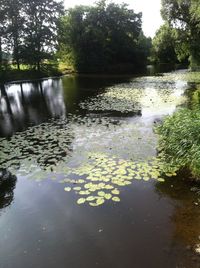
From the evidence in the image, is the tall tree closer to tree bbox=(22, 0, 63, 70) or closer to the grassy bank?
tree bbox=(22, 0, 63, 70)

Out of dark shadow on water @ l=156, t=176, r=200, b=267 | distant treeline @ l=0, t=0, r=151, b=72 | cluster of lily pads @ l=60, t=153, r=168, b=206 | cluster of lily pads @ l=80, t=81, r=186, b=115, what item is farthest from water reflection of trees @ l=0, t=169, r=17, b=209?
distant treeline @ l=0, t=0, r=151, b=72

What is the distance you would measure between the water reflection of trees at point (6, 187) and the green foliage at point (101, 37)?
40098 millimetres

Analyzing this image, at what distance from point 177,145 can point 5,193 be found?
205 inches

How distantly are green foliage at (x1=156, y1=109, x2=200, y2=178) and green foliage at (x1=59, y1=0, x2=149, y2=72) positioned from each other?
39415mm

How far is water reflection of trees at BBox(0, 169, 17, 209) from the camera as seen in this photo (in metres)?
6.83

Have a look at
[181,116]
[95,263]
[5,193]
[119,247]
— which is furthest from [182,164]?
[5,193]

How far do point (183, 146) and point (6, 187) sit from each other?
17.3 ft

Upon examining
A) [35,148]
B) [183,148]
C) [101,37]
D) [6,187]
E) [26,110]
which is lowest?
[26,110]

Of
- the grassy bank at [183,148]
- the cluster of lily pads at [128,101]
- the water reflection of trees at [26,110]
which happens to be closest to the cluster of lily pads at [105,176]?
the grassy bank at [183,148]

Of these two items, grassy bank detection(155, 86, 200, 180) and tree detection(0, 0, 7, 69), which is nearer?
grassy bank detection(155, 86, 200, 180)

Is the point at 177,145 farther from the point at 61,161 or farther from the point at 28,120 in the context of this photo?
the point at 28,120

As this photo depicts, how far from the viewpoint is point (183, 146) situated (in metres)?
8.23

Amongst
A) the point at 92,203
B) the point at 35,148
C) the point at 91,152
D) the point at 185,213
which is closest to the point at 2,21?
the point at 35,148

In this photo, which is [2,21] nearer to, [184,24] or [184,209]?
[184,24]
